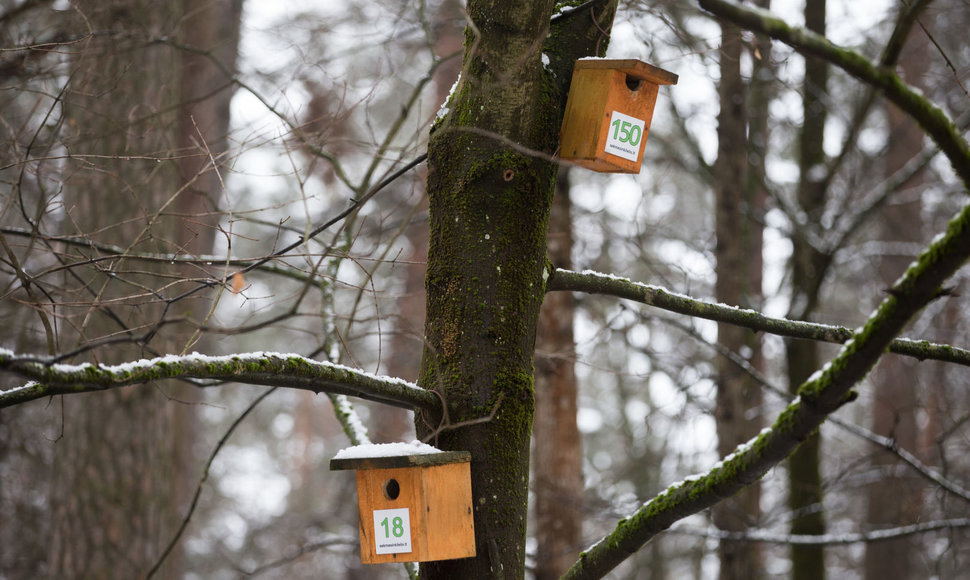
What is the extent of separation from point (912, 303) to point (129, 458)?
462cm

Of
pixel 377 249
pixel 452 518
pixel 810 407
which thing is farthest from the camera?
pixel 377 249

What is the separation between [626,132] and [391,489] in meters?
1.27

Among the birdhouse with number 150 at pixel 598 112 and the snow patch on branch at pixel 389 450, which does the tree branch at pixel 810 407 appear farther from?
the birdhouse with number 150 at pixel 598 112

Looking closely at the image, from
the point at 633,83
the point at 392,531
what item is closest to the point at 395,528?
the point at 392,531

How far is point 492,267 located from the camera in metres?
2.21

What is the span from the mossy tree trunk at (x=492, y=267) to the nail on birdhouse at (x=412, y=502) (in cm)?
5

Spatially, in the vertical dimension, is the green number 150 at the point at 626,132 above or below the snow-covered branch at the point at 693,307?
above

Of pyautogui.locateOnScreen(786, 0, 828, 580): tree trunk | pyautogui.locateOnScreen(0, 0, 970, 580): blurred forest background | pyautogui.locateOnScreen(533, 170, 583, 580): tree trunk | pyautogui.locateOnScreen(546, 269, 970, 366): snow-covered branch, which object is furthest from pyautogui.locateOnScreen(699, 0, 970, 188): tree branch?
pyautogui.locateOnScreen(786, 0, 828, 580): tree trunk

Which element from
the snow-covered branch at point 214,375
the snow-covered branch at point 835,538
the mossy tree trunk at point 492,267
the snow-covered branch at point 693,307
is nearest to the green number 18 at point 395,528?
the mossy tree trunk at point 492,267

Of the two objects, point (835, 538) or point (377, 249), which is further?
point (835, 538)

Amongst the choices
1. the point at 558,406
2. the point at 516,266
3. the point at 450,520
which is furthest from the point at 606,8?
the point at 558,406

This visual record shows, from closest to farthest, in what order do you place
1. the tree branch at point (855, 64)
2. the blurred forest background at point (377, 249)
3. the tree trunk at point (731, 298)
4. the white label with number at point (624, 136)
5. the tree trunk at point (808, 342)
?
the tree branch at point (855, 64), the white label with number at point (624, 136), the blurred forest background at point (377, 249), the tree trunk at point (731, 298), the tree trunk at point (808, 342)

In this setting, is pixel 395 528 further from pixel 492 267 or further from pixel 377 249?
pixel 377 249

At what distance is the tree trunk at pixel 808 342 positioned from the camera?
6.16 m
